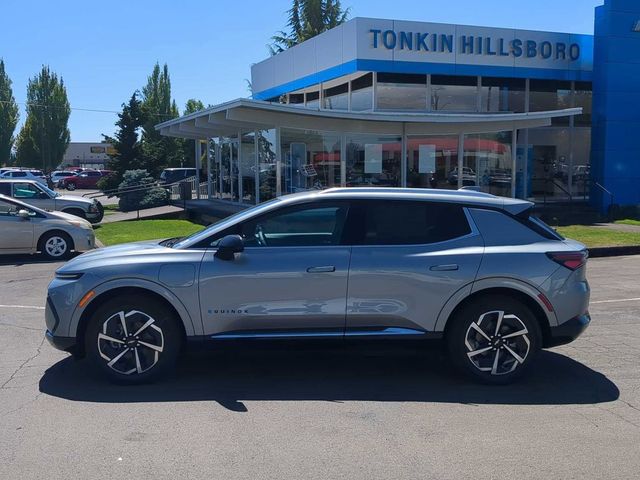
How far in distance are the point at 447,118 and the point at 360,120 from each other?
2588mm

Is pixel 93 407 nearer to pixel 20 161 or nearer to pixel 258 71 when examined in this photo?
pixel 258 71

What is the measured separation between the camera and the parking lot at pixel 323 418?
4305 mm

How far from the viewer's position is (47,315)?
19.4ft

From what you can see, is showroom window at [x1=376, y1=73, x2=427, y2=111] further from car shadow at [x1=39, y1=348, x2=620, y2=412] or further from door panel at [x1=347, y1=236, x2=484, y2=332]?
door panel at [x1=347, y1=236, x2=484, y2=332]

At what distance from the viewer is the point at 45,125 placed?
6731 centimetres

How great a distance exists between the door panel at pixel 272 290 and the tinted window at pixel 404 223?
0.34 metres

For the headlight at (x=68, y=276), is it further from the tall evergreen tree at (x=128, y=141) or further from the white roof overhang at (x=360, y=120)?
the tall evergreen tree at (x=128, y=141)

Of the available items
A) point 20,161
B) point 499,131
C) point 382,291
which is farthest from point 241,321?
point 20,161

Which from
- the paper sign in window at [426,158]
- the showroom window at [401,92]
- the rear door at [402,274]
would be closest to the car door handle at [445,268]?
the rear door at [402,274]

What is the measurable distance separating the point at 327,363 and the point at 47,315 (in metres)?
2.62

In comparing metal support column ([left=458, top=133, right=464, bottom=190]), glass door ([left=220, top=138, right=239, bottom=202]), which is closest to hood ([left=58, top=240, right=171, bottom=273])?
metal support column ([left=458, top=133, right=464, bottom=190])

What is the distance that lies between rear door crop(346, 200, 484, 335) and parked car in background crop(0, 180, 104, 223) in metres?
15.0

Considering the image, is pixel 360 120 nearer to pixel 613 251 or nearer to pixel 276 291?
pixel 613 251

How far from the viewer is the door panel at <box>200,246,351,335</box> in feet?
18.7
